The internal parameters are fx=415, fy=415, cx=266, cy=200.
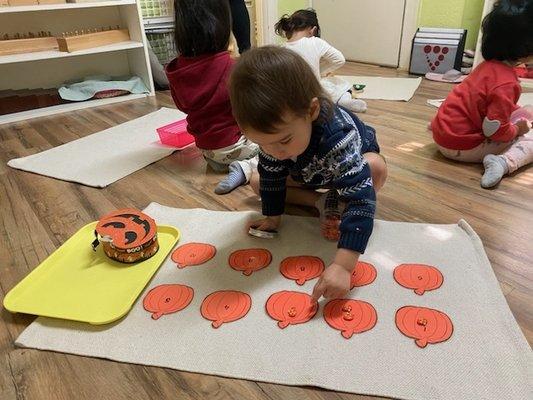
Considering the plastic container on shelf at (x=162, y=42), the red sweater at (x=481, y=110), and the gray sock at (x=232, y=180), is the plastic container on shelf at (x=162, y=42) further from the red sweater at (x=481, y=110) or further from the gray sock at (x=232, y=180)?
the red sweater at (x=481, y=110)

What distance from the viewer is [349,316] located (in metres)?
0.70

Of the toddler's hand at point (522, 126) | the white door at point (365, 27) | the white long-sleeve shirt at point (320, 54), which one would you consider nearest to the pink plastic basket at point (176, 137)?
the white long-sleeve shirt at point (320, 54)

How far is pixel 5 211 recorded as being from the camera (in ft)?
3.67

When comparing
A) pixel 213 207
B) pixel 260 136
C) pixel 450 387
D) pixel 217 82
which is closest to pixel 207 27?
pixel 217 82

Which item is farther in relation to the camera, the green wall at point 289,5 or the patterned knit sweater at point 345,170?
the green wall at point 289,5

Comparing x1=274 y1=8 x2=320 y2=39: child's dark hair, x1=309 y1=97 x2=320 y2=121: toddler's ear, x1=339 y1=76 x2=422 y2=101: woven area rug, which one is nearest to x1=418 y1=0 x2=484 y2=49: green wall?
x1=339 y1=76 x2=422 y2=101: woven area rug

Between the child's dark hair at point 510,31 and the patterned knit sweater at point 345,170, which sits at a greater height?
the child's dark hair at point 510,31

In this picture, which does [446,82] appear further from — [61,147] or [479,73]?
[61,147]

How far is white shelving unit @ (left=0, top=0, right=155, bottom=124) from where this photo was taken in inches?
80.7

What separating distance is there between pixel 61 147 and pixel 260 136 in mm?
1172

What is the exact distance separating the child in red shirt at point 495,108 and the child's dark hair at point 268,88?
728 mm

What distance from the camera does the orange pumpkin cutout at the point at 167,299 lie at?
2.45 feet

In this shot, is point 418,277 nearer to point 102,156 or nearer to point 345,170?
point 345,170

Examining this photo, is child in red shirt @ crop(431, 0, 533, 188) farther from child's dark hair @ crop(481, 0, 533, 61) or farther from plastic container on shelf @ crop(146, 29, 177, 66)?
plastic container on shelf @ crop(146, 29, 177, 66)
